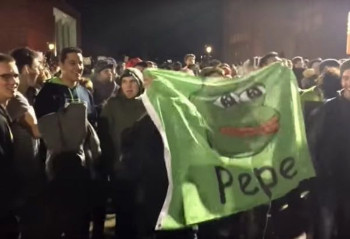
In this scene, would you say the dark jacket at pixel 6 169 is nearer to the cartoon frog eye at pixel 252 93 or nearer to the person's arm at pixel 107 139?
the person's arm at pixel 107 139

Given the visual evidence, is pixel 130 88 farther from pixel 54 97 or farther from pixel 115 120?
pixel 54 97

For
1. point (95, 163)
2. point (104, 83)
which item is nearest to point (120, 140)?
point (95, 163)

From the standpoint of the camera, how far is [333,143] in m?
4.63

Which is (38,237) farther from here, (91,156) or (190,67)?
(190,67)

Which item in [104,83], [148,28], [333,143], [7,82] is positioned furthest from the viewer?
[148,28]

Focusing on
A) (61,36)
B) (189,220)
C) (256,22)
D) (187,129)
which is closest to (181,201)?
(189,220)

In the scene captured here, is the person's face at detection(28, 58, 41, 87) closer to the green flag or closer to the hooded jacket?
the hooded jacket

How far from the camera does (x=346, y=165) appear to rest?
4641 millimetres

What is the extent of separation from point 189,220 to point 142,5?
37964 millimetres

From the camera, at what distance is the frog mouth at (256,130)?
4355 mm

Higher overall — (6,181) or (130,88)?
(130,88)

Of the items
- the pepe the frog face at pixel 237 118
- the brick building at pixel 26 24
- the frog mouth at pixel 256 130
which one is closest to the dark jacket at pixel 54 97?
the pepe the frog face at pixel 237 118

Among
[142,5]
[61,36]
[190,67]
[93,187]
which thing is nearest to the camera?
[93,187]

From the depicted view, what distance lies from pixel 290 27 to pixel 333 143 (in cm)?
1773
